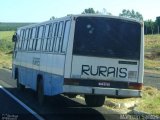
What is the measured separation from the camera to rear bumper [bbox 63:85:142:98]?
1570cm

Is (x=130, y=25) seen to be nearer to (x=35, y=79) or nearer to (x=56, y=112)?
(x=56, y=112)

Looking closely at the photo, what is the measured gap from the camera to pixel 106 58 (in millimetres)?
16125

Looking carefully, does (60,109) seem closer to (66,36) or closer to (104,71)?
(104,71)

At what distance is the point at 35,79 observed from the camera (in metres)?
20.3

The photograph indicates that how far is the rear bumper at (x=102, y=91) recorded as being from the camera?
15695 mm

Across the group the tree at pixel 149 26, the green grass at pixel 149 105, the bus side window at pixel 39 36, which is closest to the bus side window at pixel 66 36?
the green grass at pixel 149 105

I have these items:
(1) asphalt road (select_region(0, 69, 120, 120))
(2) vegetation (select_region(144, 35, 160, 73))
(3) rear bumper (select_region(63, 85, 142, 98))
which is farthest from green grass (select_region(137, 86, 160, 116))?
(2) vegetation (select_region(144, 35, 160, 73))

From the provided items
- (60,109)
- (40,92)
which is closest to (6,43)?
(40,92)

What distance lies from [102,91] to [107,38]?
167 centimetres

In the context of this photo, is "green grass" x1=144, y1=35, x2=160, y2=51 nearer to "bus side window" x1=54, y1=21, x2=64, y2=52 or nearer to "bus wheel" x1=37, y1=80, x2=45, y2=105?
"bus wheel" x1=37, y1=80, x2=45, y2=105

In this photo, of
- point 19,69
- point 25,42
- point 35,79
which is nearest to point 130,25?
point 35,79

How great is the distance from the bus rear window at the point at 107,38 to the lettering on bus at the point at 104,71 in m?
0.39

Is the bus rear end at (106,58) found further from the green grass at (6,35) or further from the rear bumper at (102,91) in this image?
the green grass at (6,35)

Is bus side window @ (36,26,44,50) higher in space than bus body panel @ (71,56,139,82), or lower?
higher
